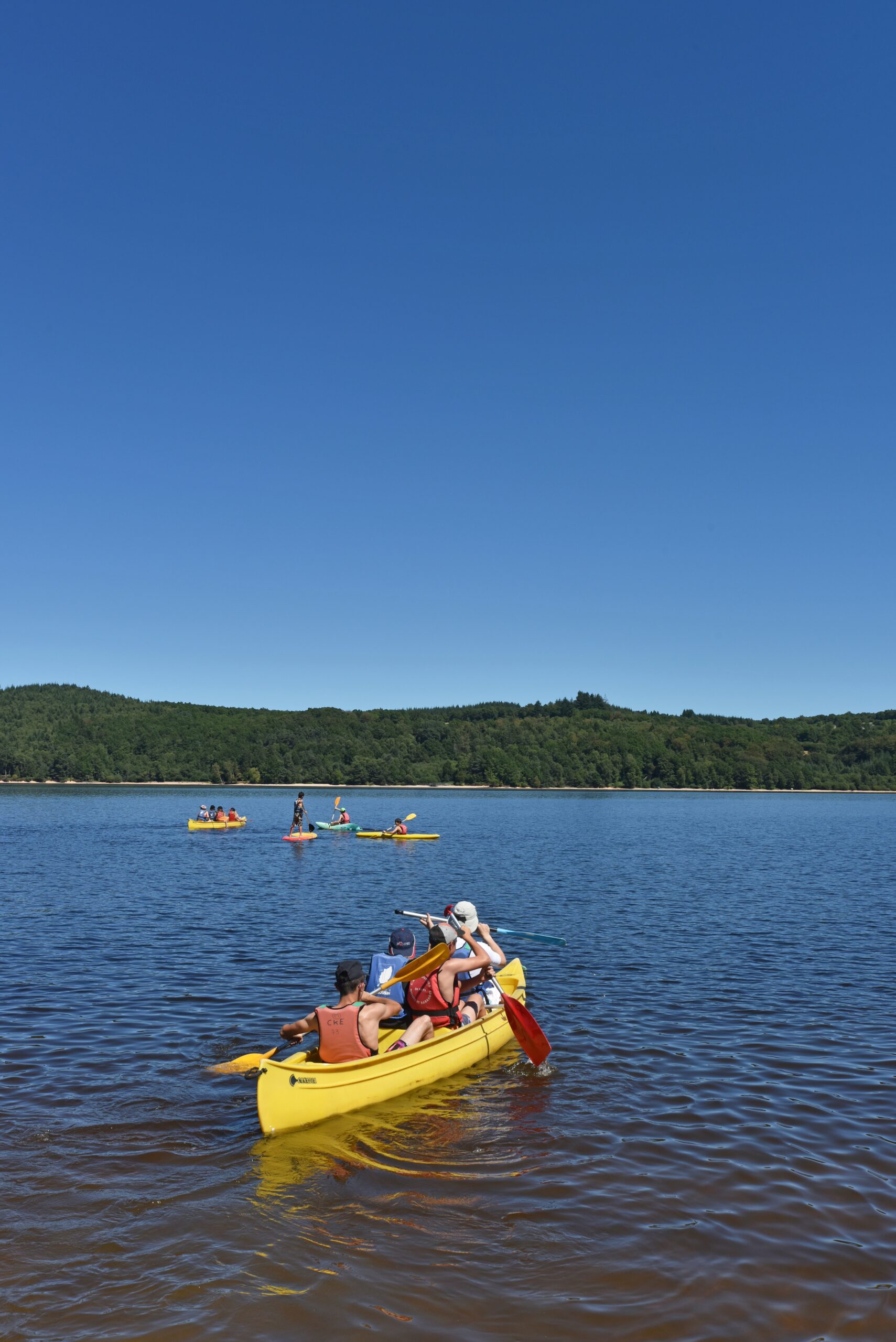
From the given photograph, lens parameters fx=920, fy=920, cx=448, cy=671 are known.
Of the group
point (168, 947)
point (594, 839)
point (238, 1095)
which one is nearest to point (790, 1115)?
point (238, 1095)

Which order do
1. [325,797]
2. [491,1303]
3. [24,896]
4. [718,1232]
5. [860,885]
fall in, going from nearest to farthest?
[491,1303] < [718,1232] < [24,896] < [860,885] < [325,797]

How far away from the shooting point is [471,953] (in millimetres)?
12844

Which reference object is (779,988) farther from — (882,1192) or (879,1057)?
(882,1192)

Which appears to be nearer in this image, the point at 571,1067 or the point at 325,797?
the point at 571,1067

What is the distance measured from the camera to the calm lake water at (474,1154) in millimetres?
6375

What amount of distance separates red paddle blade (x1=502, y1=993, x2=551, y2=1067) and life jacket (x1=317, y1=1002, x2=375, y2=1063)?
2439 mm

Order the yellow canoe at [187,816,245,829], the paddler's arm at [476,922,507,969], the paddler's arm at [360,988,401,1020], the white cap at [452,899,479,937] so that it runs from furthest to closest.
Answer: the yellow canoe at [187,816,245,829] → the paddler's arm at [476,922,507,969] → the white cap at [452,899,479,937] → the paddler's arm at [360,988,401,1020]

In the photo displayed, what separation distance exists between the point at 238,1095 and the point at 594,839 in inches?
1725

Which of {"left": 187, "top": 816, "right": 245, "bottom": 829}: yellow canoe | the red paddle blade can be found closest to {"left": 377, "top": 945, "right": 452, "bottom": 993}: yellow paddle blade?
the red paddle blade

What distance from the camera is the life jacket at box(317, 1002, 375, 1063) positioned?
983 cm

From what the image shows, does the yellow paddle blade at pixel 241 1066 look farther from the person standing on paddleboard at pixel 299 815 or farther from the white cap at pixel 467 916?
the person standing on paddleboard at pixel 299 815

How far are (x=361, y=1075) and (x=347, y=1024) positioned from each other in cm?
57

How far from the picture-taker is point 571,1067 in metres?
11.7

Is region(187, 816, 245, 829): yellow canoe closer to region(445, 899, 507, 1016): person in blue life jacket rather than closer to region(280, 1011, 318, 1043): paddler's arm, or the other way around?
region(445, 899, 507, 1016): person in blue life jacket
